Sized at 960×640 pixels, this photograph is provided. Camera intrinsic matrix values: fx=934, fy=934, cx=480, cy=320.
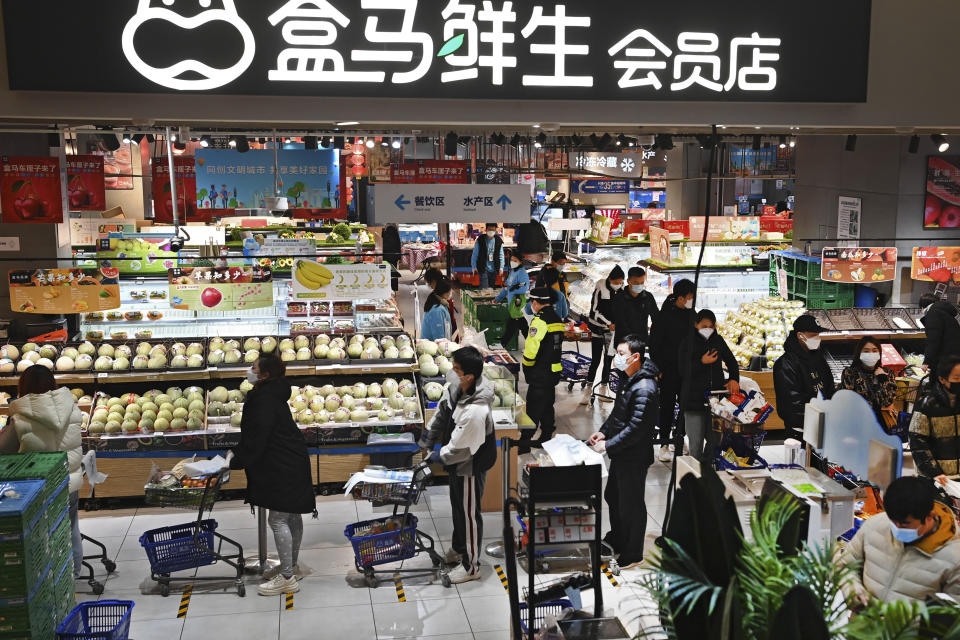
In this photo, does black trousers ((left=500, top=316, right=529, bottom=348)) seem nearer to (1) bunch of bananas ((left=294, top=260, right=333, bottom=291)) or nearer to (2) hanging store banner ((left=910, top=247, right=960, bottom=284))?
(1) bunch of bananas ((left=294, top=260, right=333, bottom=291))

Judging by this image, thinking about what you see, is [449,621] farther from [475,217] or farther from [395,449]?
[475,217]

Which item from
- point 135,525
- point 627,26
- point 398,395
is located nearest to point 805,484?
point 627,26

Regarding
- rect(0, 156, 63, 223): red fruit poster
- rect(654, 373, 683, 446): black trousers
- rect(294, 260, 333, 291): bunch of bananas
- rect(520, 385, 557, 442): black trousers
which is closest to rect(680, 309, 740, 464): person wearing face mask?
rect(654, 373, 683, 446): black trousers

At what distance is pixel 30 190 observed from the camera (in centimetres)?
1154

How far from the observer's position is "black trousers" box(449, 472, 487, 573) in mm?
6402

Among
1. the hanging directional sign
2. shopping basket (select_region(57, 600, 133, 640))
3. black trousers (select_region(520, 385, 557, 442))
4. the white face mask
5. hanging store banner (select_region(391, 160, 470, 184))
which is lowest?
shopping basket (select_region(57, 600, 133, 640))

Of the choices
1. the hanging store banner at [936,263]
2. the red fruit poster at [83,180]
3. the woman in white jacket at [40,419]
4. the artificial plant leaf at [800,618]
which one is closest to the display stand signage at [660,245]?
the hanging store banner at [936,263]

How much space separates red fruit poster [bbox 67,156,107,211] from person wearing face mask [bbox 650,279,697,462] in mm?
9011

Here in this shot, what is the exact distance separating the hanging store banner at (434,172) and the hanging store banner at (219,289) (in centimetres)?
361

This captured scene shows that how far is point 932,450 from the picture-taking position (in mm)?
6227

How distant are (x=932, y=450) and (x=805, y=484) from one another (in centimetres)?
122

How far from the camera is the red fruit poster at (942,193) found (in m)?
11.5

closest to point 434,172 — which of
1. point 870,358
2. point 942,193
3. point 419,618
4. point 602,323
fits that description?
point 602,323

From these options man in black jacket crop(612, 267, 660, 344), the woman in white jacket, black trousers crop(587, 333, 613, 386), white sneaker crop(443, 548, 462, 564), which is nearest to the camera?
the woman in white jacket
